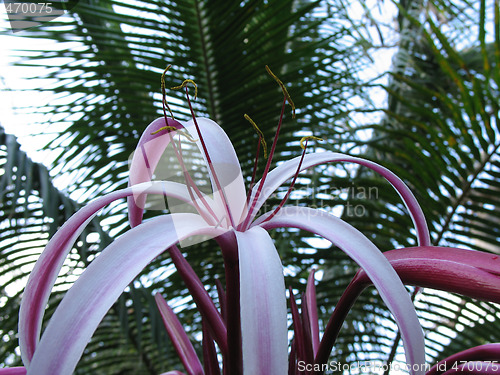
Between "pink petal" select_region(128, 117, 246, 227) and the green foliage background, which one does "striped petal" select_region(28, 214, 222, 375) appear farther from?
the green foliage background

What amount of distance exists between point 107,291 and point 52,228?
0.56 metres

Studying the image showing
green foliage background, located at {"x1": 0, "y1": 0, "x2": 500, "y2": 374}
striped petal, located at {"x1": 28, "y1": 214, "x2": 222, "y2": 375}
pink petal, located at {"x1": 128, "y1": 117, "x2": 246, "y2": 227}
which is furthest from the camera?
green foliage background, located at {"x1": 0, "y1": 0, "x2": 500, "y2": 374}

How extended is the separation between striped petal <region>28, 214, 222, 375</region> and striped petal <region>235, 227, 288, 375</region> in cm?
6

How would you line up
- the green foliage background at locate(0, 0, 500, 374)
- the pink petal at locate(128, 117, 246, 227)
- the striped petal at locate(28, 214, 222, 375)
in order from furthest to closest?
the green foliage background at locate(0, 0, 500, 374) → the pink petal at locate(128, 117, 246, 227) → the striped petal at locate(28, 214, 222, 375)

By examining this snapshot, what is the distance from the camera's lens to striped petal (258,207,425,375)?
0.97 feet

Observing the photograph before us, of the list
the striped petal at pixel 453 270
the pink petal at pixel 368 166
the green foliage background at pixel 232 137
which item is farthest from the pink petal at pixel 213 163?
the green foliage background at pixel 232 137

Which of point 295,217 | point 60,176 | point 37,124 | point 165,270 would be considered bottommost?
point 165,270

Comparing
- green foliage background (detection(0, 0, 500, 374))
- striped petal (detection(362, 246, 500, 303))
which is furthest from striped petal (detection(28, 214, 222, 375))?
green foliage background (detection(0, 0, 500, 374))

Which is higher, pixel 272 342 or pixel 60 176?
pixel 60 176

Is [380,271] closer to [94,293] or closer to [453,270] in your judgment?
[453,270]

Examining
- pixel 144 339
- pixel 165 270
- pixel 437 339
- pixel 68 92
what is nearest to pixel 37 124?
pixel 68 92

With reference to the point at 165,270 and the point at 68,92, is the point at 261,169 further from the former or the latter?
the point at 68,92

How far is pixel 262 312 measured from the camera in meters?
0.27

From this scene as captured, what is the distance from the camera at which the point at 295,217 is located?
378 millimetres
